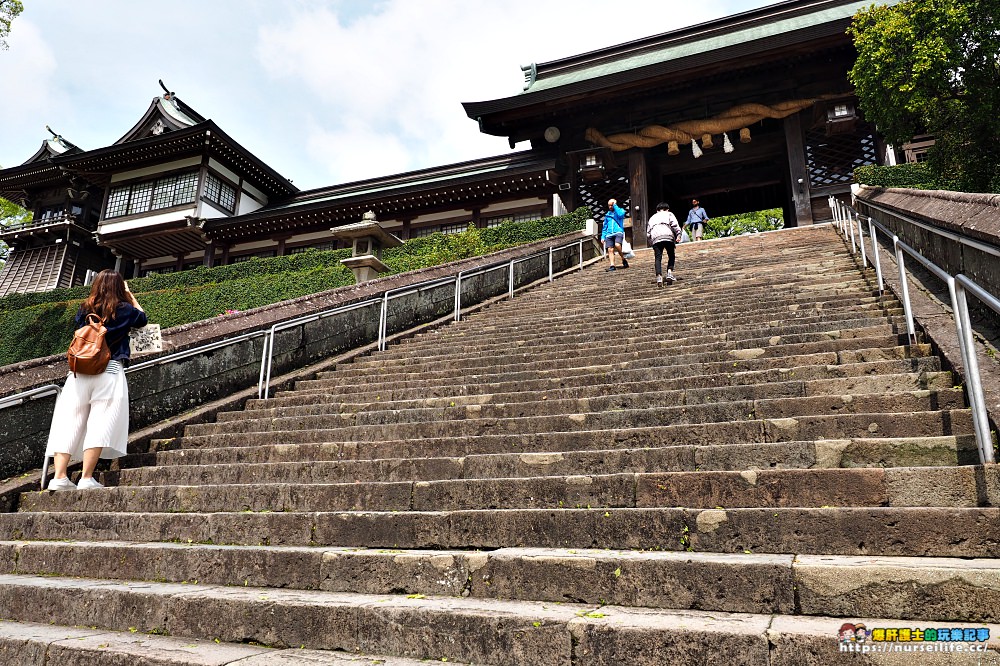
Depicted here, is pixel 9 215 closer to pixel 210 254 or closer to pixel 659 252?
pixel 210 254

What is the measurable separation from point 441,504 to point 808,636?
6.85 feet

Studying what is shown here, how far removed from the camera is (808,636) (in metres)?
1.98

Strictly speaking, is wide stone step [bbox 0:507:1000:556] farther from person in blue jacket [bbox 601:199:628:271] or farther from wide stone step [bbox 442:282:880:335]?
person in blue jacket [bbox 601:199:628:271]

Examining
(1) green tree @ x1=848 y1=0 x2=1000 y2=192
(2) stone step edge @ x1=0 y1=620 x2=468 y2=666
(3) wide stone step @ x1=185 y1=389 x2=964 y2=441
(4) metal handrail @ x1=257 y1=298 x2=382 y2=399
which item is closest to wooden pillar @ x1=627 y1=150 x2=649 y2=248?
(1) green tree @ x1=848 y1=0 x2=1000 y2=192

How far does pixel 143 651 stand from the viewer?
8.45ft

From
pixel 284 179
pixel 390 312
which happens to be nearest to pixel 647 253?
pixel 390 312

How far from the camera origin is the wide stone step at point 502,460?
304 cm

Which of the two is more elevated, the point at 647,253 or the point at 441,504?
the point at 647,253

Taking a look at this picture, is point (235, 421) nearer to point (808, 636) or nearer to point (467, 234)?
point (808, 636)

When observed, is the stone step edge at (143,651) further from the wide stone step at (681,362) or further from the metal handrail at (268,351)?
the metal handrail at (268,351)

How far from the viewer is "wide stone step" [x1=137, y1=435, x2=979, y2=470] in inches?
120

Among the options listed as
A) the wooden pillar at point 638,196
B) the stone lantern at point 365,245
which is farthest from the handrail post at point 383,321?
→ the wooden pillar at point 638,196

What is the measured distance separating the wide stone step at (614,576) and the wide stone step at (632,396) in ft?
5.63

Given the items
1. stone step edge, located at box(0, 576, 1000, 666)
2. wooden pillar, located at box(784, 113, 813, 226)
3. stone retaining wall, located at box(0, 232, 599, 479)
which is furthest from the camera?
wooden pillar, located at box(784, 113, 813, 226)
